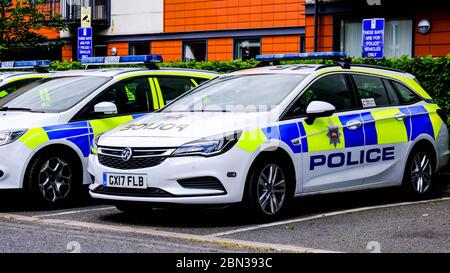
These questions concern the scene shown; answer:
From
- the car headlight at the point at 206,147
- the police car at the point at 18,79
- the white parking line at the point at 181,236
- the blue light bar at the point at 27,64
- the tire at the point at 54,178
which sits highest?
the blue light bar at the point at 27,64

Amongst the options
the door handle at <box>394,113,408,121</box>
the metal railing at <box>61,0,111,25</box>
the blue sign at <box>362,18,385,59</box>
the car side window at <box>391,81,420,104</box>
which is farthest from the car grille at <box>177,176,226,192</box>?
the metal railing at <box>61,0,111,25</box>

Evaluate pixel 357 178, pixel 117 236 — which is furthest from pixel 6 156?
pixel 357 178

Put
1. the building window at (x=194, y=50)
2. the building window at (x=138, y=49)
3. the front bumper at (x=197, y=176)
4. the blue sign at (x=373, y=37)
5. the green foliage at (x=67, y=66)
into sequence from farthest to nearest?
the building window at (x=138, y=49) < the building window at (x=194, y=50) < the green foliage at (x=67, y=66) < the blue sign at (x=373, y=37) < the front bumper at (x=197, y=176)

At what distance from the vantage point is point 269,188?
8.49 m

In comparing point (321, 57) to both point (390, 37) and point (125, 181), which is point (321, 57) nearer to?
point (125, 181)

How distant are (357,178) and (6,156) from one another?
3805 mm

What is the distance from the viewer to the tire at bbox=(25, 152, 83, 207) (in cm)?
952

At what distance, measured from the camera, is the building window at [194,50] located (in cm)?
2866

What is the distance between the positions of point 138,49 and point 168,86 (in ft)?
65.1

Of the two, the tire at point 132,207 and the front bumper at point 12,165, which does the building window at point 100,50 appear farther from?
the tire at point 132,207

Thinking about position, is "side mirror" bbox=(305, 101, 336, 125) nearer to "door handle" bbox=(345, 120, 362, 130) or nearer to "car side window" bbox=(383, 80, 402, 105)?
"door handle" bbox=(345, 120, 362, 130)

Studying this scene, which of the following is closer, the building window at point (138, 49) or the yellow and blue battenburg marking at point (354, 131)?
the yellow and blue battenburg marking at point (354, 131)

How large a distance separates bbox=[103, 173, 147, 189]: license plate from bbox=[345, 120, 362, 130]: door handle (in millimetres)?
2413

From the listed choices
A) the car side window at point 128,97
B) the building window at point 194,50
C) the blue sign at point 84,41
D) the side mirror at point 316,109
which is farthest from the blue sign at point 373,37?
the building window at point 194,50
